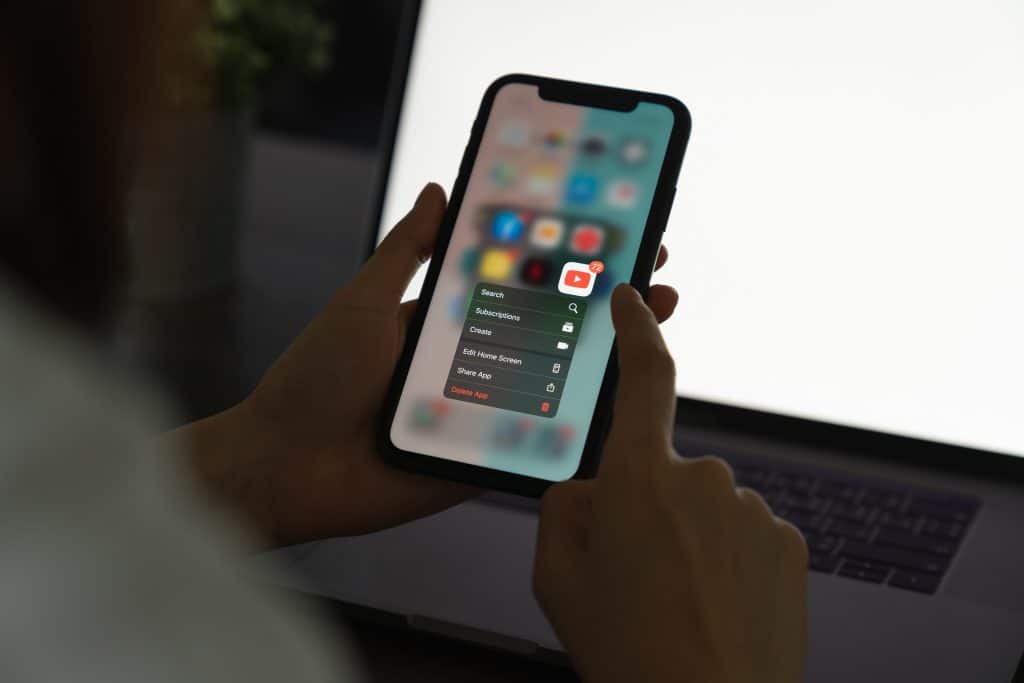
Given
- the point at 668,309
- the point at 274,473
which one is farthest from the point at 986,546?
the point at 274,473

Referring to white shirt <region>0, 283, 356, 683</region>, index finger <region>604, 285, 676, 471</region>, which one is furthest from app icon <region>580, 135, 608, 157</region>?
white shirt <region>0, 283, 356, 683</region>

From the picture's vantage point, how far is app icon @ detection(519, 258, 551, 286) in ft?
1.69

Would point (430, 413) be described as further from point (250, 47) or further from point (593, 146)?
point (250, 47)

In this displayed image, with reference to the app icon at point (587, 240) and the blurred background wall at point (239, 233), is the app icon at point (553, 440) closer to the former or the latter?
the app icon at point (587, 240)

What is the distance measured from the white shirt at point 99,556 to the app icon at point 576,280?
341 millimetres

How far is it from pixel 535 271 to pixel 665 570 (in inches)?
8.1

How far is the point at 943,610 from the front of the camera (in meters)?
0.50

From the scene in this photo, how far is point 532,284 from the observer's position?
0.52 m

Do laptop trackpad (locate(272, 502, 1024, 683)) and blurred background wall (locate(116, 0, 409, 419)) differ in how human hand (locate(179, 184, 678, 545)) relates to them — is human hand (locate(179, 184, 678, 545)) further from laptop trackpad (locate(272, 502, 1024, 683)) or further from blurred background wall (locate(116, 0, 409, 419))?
blurred background wall (locate(116, 0, 409, 419))

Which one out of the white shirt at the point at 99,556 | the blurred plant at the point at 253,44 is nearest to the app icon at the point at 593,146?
the white shirt at the point at 99,556

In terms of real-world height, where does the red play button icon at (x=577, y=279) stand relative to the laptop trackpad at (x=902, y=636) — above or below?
above

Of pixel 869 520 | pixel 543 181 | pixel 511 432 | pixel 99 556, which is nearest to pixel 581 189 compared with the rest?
Result: pixel 543 181

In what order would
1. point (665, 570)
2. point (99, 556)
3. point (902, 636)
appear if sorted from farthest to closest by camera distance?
point (902, 636)
point (665, 570)
point (99, 556)

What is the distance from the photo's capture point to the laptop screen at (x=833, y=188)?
1.95 ft
